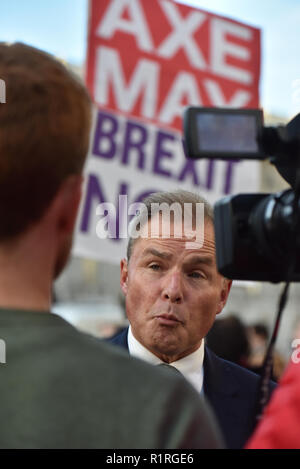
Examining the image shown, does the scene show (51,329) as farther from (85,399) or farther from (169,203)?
(169,203)

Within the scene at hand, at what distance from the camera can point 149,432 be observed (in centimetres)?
102

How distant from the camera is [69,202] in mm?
1175

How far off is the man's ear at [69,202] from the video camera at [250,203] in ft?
0.65

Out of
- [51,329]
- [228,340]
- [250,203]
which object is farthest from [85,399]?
[228,340]

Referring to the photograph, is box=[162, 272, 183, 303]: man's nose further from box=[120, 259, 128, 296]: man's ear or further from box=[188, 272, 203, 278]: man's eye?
box=[120, 259, 128, 296]: man's ear

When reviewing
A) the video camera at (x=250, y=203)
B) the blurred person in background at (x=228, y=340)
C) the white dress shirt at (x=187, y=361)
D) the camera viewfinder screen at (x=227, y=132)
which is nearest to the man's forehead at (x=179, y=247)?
the white dress shirt at (x=187, y=361)

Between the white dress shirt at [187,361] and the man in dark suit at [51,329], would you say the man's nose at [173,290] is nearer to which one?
the white dress shirt at [187,361]

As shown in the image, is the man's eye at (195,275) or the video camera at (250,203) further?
the man's eye at (195,275)

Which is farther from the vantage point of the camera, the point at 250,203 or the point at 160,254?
→ the point at 160,254

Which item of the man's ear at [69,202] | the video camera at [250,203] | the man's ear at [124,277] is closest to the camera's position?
the man's ear at [69,202]

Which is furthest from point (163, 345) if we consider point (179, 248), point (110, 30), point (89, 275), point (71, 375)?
point (89, 275)

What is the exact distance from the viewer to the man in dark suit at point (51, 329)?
3.38 ft

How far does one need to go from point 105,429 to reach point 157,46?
4.04 meters

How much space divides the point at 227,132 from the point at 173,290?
30.3 inches
